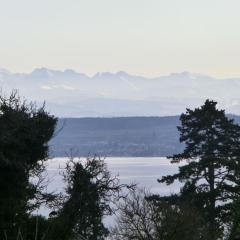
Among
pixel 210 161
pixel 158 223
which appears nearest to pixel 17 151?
pixel 158 223

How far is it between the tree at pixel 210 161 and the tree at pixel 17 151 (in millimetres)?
15737

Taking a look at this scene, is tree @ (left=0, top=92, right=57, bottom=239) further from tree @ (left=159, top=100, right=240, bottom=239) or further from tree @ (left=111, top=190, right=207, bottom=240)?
tree @ (left=159, top=100, right=240, bottom=239)

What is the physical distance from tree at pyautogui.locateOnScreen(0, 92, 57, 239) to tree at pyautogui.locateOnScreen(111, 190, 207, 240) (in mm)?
6757

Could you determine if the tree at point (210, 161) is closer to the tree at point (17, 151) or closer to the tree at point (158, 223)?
the tree at point (158, 223)

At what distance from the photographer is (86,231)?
48.6 meters

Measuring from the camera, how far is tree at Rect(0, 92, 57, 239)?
2644 cm

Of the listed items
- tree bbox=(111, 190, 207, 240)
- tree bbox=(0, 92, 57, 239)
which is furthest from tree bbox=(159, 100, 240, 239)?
tree bbox=(0, 92, 57, 239)

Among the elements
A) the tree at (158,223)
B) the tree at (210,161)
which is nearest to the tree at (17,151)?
the tree at (158,223)

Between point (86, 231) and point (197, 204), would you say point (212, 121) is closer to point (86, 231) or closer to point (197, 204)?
point (197, 204)

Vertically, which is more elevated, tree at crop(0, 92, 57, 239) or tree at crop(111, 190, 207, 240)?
tree at crop(0, 92, 57, 239)

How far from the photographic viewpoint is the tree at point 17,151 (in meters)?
26.4

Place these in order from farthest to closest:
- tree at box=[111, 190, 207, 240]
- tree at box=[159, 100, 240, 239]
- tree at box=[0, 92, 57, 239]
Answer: tree at box=[159, 100, 240, 239], tree at box=[111, 190, 207, 240], tree at box=[0, 92, 57, 239]

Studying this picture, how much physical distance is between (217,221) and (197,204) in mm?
1897

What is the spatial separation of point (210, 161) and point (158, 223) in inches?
429
